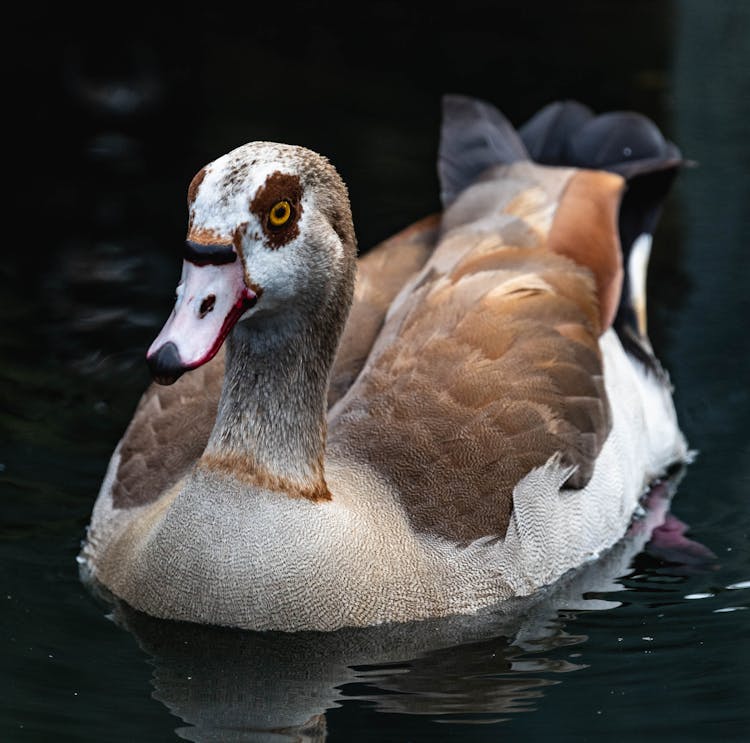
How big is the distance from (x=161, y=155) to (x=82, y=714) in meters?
6.24

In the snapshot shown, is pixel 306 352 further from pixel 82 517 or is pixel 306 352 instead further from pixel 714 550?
pixel 714 550

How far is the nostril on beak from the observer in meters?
4.73

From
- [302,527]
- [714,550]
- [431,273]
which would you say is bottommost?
[714,550]

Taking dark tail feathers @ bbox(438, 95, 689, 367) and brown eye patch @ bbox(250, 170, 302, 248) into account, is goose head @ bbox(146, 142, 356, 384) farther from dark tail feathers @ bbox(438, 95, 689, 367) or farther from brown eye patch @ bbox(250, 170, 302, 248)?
dark tail feathers @ bbox(438, 95, 689, 367)

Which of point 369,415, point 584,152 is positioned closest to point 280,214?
point 369,415

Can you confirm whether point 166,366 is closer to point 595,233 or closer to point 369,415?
point 369,415

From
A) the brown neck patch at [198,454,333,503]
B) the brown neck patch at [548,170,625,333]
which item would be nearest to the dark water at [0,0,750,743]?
the brown neck patch at [198,454,333,503]

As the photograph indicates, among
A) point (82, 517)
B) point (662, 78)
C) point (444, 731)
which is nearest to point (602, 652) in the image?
point (444, 731)

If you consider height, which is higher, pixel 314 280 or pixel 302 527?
pixel 314 280

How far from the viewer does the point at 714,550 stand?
6.46 meters

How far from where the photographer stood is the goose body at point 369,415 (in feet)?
16.4

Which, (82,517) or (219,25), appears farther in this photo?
(219,25)

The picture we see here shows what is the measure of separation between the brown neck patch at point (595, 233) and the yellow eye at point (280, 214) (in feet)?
6.47

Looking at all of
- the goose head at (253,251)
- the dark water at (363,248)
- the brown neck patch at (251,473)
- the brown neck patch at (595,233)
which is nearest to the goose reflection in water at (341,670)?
the dark water at (363,248)
